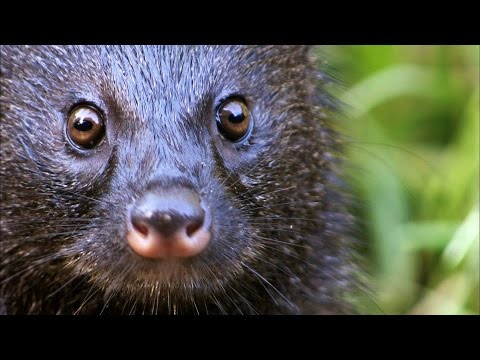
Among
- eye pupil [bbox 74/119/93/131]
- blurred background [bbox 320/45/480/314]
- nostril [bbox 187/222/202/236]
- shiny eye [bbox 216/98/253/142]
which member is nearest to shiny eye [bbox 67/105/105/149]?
eye pupil [bbox 74/119/93/131]

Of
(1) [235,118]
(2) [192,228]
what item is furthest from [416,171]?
(2) [192,228]

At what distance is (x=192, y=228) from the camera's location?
119 inches

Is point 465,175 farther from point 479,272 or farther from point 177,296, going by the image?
point 177,296

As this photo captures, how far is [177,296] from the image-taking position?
340cm

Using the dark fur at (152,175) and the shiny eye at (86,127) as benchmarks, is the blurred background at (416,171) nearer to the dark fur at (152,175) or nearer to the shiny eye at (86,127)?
the dark fur at (152,175)

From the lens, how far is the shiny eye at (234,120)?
11.6ft

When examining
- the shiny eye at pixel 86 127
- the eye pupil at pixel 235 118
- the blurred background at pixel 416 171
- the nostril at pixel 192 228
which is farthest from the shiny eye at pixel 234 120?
the blurred background at pixel 416 171

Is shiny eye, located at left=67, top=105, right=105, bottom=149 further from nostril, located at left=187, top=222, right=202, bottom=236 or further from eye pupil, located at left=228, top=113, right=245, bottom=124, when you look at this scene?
nostril, located at left=187, top=222, right=202, bottom=236

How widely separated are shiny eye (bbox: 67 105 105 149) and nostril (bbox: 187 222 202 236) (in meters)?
0.62

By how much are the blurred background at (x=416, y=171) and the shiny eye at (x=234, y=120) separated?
0.94m

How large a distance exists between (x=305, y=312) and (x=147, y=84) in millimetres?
1367

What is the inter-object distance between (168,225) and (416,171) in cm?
310

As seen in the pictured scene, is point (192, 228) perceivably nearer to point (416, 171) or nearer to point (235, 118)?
point (235, 118)

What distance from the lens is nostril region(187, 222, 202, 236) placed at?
300cm
